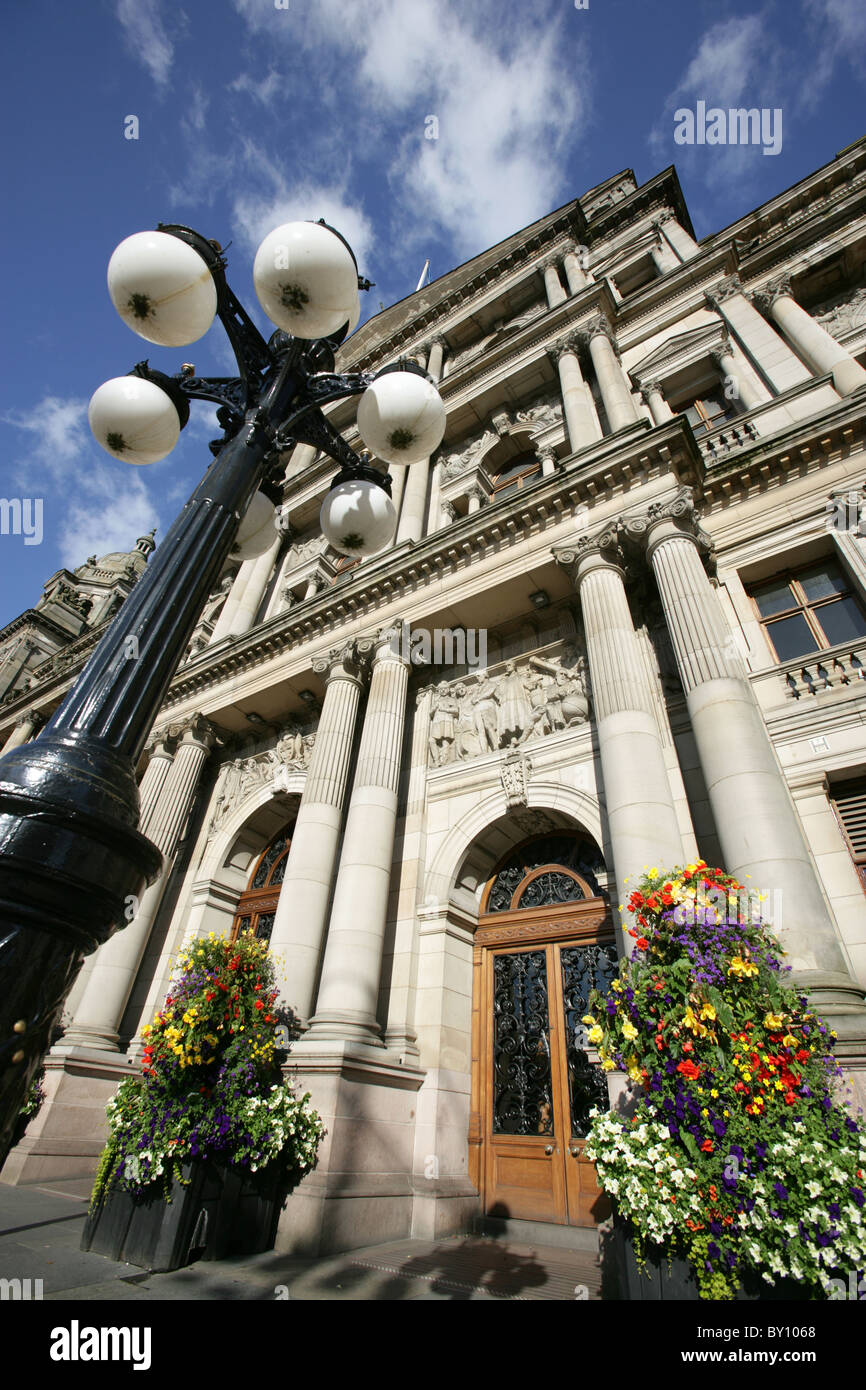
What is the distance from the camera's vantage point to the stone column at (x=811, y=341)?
10875mm

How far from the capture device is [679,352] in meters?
14.1

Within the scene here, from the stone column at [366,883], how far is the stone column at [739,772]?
15.6 feet

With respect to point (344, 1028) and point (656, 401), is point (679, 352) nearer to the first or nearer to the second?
point (656, 401)

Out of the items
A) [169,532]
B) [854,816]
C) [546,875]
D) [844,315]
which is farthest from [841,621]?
[169,532]

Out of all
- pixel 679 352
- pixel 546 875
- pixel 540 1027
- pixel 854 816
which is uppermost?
pixel 679 352

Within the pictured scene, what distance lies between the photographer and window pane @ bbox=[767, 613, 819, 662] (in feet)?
29.7

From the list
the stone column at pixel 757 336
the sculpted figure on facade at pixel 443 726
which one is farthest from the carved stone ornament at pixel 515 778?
the stone column at pixel 757 336

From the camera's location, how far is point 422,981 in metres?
9.23

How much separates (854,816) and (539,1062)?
5.05m

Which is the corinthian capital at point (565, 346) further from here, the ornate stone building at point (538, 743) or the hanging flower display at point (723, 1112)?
the hanging flower display at point (723, 1112)

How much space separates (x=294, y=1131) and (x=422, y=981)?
3.02 metres

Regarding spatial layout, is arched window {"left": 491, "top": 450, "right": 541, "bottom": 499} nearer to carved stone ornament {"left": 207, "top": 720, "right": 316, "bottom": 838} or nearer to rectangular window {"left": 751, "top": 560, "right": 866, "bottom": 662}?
rectangular window {"left": 751, "top": 560, "right": 866, "bottom": 662}

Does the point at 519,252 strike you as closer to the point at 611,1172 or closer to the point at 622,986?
the point at 622,986

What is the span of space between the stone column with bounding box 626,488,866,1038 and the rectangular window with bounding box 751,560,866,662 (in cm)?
136
